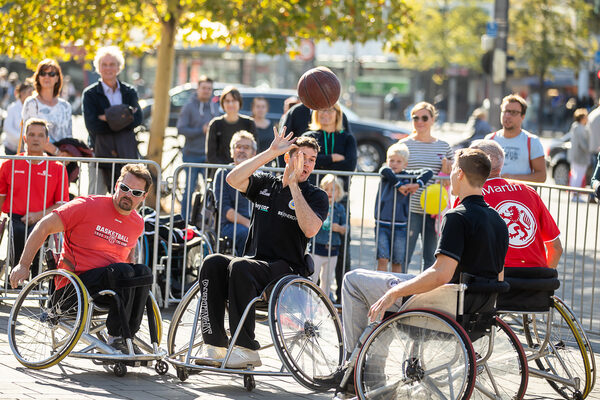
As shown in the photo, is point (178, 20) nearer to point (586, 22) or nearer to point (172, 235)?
point (172, 235)

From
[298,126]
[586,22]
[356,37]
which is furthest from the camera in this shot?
[586,22]

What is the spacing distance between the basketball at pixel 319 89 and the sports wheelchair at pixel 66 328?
90.1 inches

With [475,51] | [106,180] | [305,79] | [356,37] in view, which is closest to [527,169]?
[305,79]

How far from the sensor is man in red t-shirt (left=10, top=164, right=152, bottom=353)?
665 centimetres

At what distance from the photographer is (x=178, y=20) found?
561 inches

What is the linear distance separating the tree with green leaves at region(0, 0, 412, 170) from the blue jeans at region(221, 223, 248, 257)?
5279 millimetres

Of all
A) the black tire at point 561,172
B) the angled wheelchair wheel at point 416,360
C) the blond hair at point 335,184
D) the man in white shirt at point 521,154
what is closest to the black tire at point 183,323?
the angled wheelchair wheel at point 416,360

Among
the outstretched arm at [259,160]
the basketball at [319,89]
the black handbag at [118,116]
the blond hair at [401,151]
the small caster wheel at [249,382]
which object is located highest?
the basketball at [319,89]

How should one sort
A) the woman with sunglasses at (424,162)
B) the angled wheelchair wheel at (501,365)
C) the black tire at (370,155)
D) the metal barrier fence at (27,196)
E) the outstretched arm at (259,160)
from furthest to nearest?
the black tire at (370,155), the woman with sunglasses at (424,162), the metal barrier fence at (27,196), the outstretched arm at (259,160), the angled wheelchair wheel at (501,365)

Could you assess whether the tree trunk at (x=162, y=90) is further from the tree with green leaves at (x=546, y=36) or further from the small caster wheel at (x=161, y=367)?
the tree with green leaves at (x=546, y=36)

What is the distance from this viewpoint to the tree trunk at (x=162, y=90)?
14.6 metres

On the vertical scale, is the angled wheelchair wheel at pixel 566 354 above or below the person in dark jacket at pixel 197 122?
below

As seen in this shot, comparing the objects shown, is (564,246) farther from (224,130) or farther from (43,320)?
(43,320)

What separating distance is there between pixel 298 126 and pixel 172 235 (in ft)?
6.76
